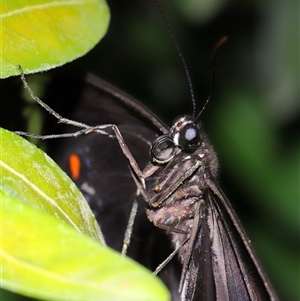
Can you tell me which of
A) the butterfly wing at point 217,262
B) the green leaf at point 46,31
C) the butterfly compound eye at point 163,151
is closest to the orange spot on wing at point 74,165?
the butterfly compound eye at point 163,151

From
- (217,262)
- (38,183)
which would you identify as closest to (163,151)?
(217,262)

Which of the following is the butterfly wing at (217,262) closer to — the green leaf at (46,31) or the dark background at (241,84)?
the green leaf at (46,31)

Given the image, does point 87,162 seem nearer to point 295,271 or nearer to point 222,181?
point 222,181

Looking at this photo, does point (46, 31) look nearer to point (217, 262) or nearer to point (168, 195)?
point (168, 195)

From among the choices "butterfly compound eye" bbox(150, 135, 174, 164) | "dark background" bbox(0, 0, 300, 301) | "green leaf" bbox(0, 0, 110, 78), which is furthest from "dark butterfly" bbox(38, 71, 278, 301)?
"dark background" bbox(0, 0, 300, 301)

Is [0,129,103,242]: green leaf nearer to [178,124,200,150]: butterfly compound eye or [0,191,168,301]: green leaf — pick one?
[0,191,168,301]: green leaf

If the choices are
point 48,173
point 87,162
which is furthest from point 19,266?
point 87,162
